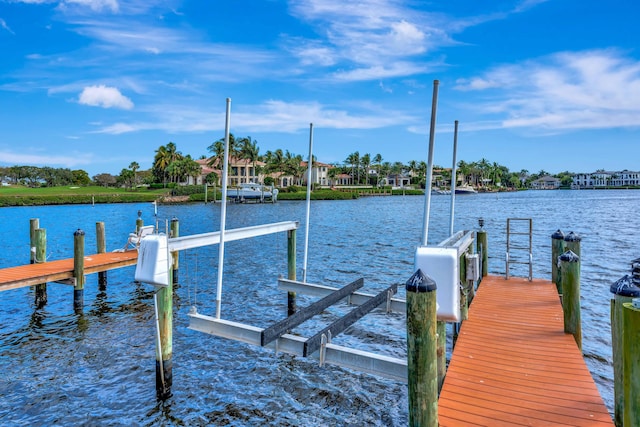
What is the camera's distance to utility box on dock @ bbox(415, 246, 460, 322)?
5.23 m

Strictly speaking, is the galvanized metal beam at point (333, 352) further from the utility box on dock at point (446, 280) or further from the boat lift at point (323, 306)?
the utility box on dock at point (446, 280)

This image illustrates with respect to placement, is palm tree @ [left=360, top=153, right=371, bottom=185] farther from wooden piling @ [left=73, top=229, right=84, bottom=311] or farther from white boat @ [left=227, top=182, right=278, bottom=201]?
wooden piling @ [left=73, top=229, right=84, bottom=311]

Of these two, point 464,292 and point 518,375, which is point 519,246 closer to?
point 464,292

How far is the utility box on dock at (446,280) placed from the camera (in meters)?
5.23

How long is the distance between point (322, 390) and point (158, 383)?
3094mm

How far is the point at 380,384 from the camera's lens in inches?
324

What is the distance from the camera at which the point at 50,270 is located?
12.7 metres

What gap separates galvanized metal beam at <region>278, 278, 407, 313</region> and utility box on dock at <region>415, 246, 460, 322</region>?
12.6 ft

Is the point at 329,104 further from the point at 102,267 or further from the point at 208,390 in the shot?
the point at 208,390

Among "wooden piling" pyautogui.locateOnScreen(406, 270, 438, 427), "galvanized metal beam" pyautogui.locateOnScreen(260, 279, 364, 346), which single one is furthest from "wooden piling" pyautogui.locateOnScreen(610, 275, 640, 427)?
"galvanized metal beam" pyautogui.locateOnScreen(260, 279, 364, 346)

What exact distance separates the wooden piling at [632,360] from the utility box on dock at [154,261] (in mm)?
6540

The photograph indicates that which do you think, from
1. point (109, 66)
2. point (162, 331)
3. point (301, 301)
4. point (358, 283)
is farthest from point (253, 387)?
point (109, 66)

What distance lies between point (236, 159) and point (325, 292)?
95176 millimetres

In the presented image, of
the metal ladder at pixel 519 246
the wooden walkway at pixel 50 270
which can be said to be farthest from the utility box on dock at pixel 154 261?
the metal ladder at pixel 519 246
